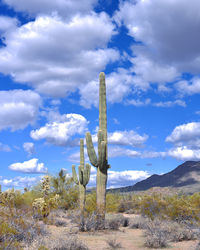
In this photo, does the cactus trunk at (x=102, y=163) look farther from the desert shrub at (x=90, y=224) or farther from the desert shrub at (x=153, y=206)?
the desert shrub at (x=153, y=206)

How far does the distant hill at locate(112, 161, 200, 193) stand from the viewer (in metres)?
105

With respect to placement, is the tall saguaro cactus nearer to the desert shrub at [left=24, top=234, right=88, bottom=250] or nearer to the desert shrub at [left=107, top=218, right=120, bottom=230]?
the desert shrub at [left=107, top=218, right=120, bottom=230]

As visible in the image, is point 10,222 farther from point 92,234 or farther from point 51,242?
point 92,234

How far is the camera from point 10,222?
457 inches

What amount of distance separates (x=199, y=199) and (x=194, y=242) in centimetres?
768

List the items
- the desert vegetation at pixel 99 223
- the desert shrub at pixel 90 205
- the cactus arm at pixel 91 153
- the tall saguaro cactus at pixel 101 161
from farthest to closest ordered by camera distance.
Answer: the desert shrub at pixel 90 205, the cactus arm at pixel 91 153, the tall saguaro cactus at pixel 101 161, the desert vegetation at pixel 99 223

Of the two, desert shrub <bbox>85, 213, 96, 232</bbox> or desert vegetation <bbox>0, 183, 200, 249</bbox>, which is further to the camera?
desert shrub <bbox>85, 213, 96, 232</bbox>

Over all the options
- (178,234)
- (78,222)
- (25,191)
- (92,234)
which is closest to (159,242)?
(178,234)

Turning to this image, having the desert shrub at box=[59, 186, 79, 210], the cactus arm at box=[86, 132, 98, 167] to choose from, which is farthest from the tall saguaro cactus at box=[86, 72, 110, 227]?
the desert shrub at box=[59, 186, 79, 210]

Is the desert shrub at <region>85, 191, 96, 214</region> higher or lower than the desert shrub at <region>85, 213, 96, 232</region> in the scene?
higher

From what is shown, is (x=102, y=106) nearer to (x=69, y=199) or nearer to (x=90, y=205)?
(x=90, y=205)

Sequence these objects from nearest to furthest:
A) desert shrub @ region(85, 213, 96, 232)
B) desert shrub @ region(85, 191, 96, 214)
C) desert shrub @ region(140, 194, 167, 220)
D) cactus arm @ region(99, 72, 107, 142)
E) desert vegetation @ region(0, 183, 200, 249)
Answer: desert vegetation @ region(0, 183, 200, 249) → desert shrub @ region(85, 213, 96, 232) → cactus arm @ region(99, 72, 107, 142) → desert shrub @ region(140, 194, 167, 220) → desert shrub @ region(85, 191, 96, 214)

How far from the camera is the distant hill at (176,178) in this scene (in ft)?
343

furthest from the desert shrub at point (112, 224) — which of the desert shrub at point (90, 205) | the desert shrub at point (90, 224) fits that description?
the desert shrub at point (90, 224)
